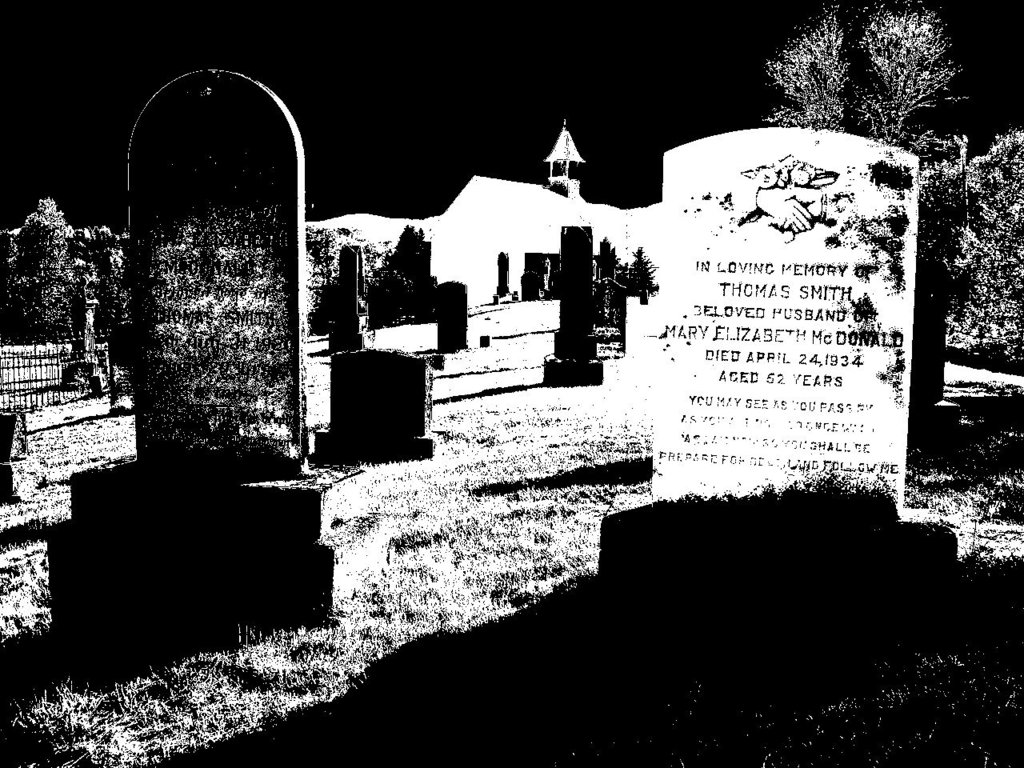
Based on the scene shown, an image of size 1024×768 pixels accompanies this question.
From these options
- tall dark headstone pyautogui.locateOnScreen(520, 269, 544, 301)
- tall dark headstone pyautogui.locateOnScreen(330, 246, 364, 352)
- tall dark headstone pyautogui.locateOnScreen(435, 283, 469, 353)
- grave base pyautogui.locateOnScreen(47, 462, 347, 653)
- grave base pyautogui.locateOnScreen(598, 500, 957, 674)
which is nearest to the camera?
grave base pyautogui.locateOnScreen(598, 500, 957, 674)

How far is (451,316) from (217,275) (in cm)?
1493

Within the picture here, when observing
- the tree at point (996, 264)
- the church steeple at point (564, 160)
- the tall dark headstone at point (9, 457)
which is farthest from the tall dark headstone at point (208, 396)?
the church steeple at point (564, 160)

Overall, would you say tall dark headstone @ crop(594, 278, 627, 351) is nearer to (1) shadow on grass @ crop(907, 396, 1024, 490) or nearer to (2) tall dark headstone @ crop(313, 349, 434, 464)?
(1) shadow on grass @ crop(907, 396, 1024, 490)

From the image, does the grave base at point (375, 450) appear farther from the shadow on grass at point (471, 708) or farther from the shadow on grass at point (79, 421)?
the shadow on grass at point (79, 421)

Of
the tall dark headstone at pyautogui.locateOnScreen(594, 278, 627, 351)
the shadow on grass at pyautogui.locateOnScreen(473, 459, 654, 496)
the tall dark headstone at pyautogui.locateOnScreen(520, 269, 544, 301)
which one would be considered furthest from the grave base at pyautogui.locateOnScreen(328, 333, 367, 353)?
the tall dark headstone at pyautogui.locateOnScreen(520, 269, 544, 301)

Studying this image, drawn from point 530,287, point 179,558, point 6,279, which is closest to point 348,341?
point 179,558

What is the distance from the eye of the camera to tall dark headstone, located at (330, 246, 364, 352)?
1770 centimetres

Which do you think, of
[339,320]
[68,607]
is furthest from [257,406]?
[339,320]

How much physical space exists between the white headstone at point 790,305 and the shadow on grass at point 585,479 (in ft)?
9.21

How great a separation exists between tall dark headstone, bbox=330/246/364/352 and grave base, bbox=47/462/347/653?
13540mm

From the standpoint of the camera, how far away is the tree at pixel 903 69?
85.7ft

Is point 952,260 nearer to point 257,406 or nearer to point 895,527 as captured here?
point 895,527

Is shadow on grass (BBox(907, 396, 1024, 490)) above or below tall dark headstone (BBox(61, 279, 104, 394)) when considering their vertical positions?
below

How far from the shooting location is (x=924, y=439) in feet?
29.4
